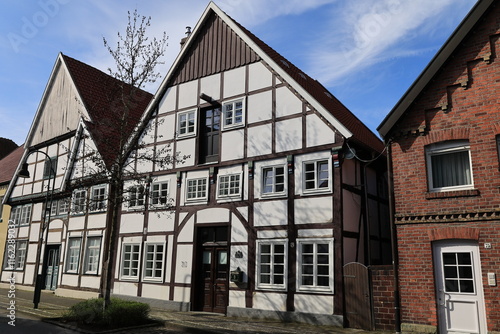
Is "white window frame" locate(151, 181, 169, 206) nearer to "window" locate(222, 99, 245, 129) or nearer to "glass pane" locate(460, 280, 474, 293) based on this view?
"window" locate(222, 99, 245, 129)

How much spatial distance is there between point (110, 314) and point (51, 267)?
43.2 feet

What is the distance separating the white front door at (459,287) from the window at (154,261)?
10.5 meters

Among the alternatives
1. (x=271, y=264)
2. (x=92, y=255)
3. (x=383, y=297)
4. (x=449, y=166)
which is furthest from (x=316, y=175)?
(x=92, y=255)

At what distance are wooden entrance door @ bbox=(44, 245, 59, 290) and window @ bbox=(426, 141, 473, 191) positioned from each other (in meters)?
19.0

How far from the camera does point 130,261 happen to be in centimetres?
1864

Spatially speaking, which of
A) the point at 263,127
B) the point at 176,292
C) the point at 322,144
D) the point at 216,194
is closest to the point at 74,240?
the point at 176,292

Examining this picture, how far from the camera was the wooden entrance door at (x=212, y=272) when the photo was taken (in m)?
15.6

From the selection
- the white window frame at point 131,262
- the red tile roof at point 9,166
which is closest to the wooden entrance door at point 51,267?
the white window frame at point 131,262

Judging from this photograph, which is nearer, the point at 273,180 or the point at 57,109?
the point at 273,180

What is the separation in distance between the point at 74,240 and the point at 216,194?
31.9 ft

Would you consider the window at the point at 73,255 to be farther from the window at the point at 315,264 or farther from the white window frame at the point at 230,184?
the window at the point at 315,264

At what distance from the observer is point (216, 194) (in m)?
16.5

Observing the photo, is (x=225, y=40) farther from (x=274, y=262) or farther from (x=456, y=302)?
(x=456, y=302)

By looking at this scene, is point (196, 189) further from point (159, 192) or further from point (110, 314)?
point (110, 314)
